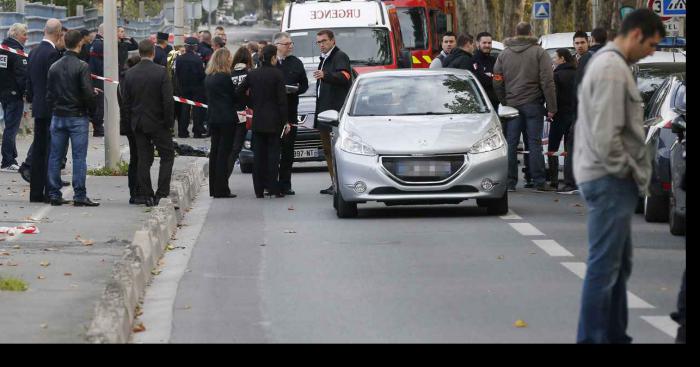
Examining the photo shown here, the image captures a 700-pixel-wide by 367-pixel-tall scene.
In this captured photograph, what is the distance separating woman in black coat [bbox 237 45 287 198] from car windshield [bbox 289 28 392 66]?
8.66 meters

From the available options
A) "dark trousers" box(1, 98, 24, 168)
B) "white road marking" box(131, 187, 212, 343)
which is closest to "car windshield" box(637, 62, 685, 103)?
"white road marking" box(131, 187, 212, 343)

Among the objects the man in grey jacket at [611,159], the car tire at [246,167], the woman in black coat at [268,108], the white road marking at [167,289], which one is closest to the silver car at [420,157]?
the white road marking at [167,289]

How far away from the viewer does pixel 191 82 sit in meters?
31.0

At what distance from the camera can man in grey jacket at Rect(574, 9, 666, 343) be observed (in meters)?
7.62

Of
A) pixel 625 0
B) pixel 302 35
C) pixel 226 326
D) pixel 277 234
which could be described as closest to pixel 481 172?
pixel 277 234

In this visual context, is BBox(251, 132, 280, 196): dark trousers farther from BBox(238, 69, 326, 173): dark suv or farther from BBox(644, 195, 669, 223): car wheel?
BBox(644, 195, 669, 223): car wheel

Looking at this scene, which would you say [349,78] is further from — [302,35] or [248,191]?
[302,35]

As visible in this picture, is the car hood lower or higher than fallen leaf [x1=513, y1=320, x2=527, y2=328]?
higher

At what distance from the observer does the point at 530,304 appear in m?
10.1

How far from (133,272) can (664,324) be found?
3477 mm

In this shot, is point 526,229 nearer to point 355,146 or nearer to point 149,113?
point 355,146

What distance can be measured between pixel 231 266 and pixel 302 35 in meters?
15.7

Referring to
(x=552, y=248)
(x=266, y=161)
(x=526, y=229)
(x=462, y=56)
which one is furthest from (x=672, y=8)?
(x=552, y=248)

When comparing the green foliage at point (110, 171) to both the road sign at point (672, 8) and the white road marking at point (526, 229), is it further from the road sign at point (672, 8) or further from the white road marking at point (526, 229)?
the road sign at point (672, 8)
